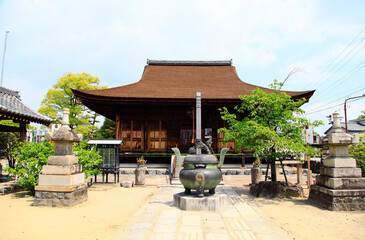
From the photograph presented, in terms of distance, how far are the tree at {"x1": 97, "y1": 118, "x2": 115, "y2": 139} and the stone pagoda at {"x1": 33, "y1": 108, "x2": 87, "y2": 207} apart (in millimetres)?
21082

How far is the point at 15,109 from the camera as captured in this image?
339 inches

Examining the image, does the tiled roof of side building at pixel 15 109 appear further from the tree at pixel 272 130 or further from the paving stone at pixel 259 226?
the paving stone at pixel 259 226

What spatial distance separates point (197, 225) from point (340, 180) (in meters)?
4.08

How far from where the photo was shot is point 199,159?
5832 mm

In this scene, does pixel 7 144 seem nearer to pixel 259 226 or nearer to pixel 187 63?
pixel 187 63

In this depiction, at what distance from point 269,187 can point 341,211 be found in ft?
6.80

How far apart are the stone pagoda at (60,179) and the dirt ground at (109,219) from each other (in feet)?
0.79

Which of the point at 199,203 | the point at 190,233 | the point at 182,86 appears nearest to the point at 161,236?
the point at 190,233

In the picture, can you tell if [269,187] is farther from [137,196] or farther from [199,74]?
[199,74]

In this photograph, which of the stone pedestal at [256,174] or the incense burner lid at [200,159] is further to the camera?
the stone pedestal at [256,174]

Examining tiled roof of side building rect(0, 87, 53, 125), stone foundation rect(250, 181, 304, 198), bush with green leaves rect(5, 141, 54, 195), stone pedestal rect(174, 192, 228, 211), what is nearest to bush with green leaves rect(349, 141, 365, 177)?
stone foundation rect(250, 181, 304, 198)

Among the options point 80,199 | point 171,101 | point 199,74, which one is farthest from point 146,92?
point 80,199

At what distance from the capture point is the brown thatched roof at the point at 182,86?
13.8 meters

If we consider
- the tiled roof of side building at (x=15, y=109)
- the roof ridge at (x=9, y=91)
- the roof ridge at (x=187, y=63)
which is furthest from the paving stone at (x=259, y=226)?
the roof ridge at (x=187, y=63)
